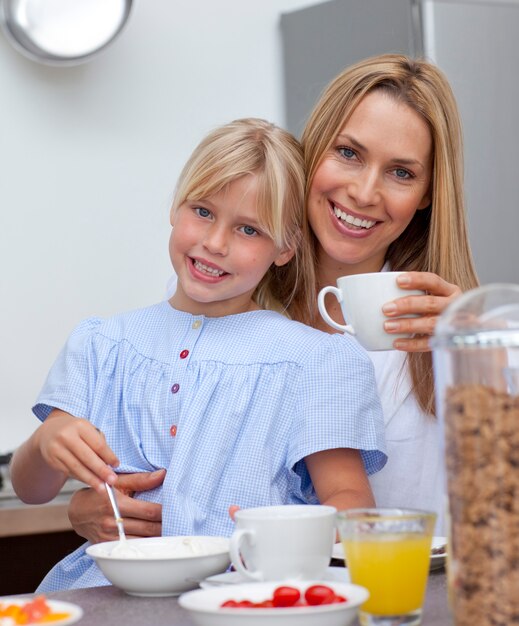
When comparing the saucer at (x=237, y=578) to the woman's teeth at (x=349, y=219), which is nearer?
the saucer at (x=237, y=578)

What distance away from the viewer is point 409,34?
2.68 metres

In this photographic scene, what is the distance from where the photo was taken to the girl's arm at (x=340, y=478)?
132cm

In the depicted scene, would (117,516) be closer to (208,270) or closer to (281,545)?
(281,545)

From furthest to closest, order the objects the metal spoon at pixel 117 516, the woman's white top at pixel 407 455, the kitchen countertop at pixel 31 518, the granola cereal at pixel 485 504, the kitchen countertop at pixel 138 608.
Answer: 1. the kitchen countertop at pixel 31 518
2. the woman's white top at pixel 407 455
3. the metal spoon at pixel 117 516
4. the kitchen countertop at pixel 138 608
5. the granola cereal at pixel 485 504

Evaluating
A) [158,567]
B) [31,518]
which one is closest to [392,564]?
[158,567]

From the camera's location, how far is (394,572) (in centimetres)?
85

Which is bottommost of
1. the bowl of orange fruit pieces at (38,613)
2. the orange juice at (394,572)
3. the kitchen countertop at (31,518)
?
the kitchen countertop at (31,518)

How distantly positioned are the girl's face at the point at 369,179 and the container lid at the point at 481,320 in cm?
90

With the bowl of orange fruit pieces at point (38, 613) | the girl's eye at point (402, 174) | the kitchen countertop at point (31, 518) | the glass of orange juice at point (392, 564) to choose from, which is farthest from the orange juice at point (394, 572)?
the kitchen countertop at point (31, 518)

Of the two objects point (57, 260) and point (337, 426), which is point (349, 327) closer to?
point (337, 426)

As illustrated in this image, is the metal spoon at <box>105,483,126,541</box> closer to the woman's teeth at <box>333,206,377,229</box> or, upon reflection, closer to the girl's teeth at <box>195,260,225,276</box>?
the girl's teeth at <box>195,260,225,276</box>

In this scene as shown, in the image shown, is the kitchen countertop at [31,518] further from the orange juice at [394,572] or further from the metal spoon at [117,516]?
the orange juice at [394,572]

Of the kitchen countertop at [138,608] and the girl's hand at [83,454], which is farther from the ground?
the girl's hand at [83,454]

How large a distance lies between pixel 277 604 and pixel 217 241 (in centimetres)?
70
